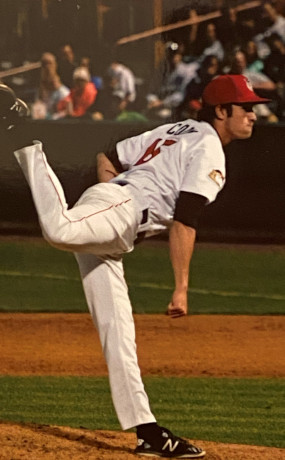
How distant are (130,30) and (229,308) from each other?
4.42 meters

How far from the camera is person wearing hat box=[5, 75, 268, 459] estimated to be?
14.8ft

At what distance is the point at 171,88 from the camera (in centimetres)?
1309

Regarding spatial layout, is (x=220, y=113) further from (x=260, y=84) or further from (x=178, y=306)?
(x=260, y=84)

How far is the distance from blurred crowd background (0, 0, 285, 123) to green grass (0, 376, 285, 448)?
622 cm

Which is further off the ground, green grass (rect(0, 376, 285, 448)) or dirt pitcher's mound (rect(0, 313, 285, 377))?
green grass (rect(0, 376, 285, 448))

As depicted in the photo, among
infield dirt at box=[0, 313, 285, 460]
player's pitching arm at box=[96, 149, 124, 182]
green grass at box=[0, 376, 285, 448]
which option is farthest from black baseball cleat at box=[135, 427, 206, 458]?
player's pitching arm at box=[96, 149, 124, 182]

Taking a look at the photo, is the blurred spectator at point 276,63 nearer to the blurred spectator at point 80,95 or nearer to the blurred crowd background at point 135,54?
the blurred crowd background at point 135,54

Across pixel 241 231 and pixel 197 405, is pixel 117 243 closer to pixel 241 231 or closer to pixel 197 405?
pixel 197 405

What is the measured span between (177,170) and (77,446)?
130cm

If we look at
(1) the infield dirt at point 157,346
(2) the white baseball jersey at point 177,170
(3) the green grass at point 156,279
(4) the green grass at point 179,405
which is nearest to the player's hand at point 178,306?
(2) the white baseball jersey at point 177,170

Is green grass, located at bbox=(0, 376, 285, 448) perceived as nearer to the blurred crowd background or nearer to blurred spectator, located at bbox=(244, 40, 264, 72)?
the blurred crowd background

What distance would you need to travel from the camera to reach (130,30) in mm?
13195

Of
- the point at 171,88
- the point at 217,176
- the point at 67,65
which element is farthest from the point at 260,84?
the point at 217,176

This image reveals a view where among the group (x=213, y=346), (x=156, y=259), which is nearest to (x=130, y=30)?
(x=156, y=259)
